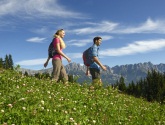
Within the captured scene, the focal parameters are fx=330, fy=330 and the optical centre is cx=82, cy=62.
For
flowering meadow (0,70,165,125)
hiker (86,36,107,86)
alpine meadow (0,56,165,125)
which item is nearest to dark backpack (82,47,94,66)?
hiker (86,36,107,86)

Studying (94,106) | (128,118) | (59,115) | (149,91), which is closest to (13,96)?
(59,115)

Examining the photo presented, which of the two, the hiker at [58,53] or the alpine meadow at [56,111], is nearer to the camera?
the alpine meadow at [56,111]

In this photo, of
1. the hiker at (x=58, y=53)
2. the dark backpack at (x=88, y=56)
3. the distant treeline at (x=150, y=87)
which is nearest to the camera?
the hiker at (x=58, y=53)

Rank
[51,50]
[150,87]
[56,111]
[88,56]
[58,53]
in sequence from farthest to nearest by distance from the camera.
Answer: [150,87]
[88,56]
[51,50]
[58,53]
[56,111]

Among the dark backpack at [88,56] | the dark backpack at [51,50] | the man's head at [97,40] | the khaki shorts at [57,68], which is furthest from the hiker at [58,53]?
the man's head at [97,40]

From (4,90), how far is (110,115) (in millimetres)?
3549

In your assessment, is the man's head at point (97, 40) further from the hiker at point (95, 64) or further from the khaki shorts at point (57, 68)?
the khaki shorts at point (57, 68)

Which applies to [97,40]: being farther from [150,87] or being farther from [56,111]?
[150,87]

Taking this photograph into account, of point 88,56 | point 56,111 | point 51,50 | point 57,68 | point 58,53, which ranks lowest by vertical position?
point 56,111

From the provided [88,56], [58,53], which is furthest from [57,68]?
[88,56]

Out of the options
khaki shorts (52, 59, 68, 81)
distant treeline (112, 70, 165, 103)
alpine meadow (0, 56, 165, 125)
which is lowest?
distant treeline (112, 70, 165, 103)

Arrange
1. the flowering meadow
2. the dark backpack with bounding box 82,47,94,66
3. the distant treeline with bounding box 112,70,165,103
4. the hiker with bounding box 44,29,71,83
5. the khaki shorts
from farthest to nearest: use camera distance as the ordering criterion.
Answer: the distant treeline with bounding box 112,70,165,103
the dark backpack with bounding box 82,47,94,66
the khaki shorts
the hiker with bounding box 44,29,71,83
the flowering meadow

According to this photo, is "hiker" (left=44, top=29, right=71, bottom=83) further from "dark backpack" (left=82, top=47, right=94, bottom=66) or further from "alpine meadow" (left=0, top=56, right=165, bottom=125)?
"alpine meadow" (left=0, top=56, right=165, bottom=125)

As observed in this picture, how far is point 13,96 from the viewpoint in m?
8.88
